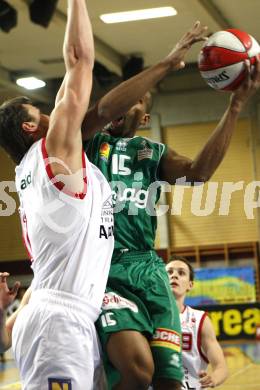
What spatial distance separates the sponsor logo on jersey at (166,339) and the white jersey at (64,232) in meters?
0.42

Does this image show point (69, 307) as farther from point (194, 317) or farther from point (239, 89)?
point (194, 317)

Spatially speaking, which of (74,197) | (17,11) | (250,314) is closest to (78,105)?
(74,197)

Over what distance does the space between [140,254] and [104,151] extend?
0.63 meters

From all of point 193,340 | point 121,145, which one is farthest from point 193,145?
point 121,145

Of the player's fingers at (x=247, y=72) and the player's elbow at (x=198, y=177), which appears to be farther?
the player's elbow at (x=198, y=177)

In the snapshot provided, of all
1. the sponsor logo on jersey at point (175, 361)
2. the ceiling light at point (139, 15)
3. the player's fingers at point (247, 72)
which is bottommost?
the sponsor logo on jersey at point (175, 361)

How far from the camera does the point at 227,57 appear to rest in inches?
169

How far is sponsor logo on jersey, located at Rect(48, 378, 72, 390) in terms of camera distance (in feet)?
12.2

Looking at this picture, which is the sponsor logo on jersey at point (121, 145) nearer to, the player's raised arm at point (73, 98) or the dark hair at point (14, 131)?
the dark hair at point (14, 131)

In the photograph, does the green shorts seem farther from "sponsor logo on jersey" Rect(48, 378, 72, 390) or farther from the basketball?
the basketball

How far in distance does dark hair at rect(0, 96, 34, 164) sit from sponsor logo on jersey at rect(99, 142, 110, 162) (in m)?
0.55

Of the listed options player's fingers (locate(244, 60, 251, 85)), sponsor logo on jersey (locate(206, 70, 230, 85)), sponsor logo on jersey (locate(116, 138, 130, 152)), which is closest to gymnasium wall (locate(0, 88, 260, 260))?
sponsor logo on jersey (locate(116, 138, 130, 152))

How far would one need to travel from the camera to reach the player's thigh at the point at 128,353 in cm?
397

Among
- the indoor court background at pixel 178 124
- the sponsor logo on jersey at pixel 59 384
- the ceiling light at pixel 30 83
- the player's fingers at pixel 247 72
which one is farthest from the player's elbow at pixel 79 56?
the ceiling light at pixel 30 83
